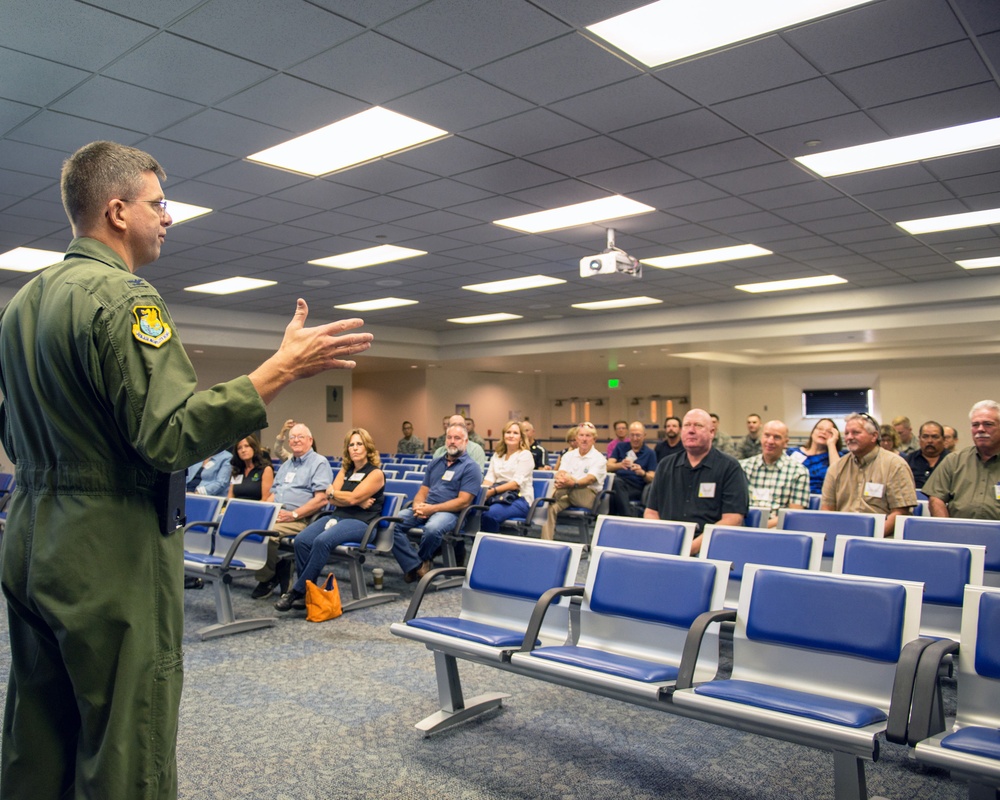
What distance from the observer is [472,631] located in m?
3.21

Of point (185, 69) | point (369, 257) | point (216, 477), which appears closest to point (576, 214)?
point (369, 257)

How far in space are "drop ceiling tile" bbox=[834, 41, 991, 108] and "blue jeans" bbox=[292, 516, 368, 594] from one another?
427 cm

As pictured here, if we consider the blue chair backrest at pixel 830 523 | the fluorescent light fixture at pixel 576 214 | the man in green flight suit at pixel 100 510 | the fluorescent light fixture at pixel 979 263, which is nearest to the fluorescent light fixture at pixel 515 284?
the fluorescent light fixture at pixel 576 214

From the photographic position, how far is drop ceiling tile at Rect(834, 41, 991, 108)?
13.3 ft

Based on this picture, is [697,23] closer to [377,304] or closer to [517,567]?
[517,567]

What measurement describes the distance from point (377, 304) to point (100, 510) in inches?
433

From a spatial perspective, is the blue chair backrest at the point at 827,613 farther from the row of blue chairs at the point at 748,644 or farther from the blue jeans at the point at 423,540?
the blue jeans at the point at 423,540

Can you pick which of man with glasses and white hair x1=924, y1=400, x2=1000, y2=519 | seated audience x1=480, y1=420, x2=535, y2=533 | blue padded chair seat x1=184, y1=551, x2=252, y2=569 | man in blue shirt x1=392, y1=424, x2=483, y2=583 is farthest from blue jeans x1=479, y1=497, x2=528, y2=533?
man with glasses and white hair x1=924, y1=400, x2=1000, y2=519

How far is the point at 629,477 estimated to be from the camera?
28.8ft

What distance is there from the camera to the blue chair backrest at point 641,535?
398cm

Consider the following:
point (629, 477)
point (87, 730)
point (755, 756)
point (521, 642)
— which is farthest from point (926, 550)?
point (629, 477)

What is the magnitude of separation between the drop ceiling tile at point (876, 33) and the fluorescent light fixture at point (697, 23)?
0.33 ft

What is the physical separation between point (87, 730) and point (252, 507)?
449 cm

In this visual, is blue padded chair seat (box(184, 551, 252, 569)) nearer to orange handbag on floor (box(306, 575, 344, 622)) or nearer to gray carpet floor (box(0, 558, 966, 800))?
orange handbag on floor (box(306, 575, 344, 622))
